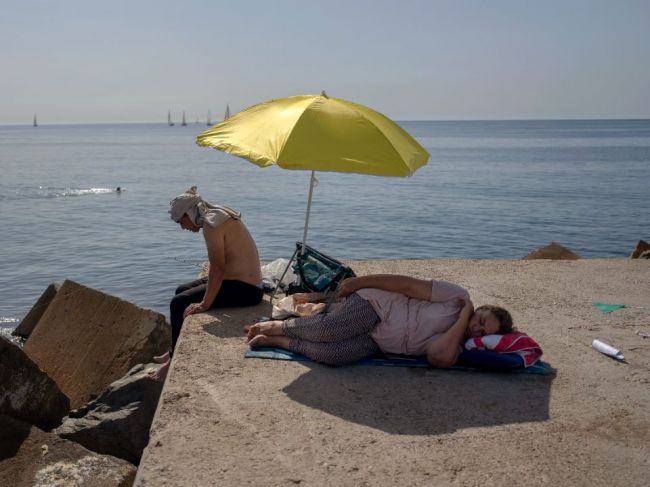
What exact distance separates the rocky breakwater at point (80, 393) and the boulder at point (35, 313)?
9.11 feet

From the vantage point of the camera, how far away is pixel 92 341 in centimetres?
729

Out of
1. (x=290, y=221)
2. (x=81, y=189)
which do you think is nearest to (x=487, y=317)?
(x=290, y=221)

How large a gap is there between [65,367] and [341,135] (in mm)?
3850

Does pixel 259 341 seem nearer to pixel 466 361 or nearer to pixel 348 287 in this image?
pixel 348 287

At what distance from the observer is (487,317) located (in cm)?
552

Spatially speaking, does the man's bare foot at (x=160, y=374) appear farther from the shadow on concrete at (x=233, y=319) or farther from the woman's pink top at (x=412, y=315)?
the woman's pink top at (x=412, y=315)

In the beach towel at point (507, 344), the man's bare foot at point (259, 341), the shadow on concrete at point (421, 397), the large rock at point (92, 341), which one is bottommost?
the large rock at point (92, 341)

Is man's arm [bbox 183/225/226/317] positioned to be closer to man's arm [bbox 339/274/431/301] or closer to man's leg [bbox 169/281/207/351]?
man's leg [bbox 169/281/207/351]

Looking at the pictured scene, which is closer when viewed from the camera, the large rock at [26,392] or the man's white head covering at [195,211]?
the large rock at [26,392]

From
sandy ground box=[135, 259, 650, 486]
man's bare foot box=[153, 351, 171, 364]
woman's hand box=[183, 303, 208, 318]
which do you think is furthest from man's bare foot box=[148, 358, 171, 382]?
woman's hand box=[183, 303, 208, 318]

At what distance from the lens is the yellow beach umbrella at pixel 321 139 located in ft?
18.5

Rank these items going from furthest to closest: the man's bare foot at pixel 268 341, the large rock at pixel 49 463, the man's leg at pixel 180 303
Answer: the man's leg at pixel 180 303 < the man's bare foot at pixel 268 341 < the large rock at pixel 49 463

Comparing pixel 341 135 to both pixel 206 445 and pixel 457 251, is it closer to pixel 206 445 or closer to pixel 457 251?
pixel 206 445

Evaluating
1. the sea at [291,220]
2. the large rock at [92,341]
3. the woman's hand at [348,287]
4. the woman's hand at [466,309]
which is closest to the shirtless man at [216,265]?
the large rock at [92,341]
